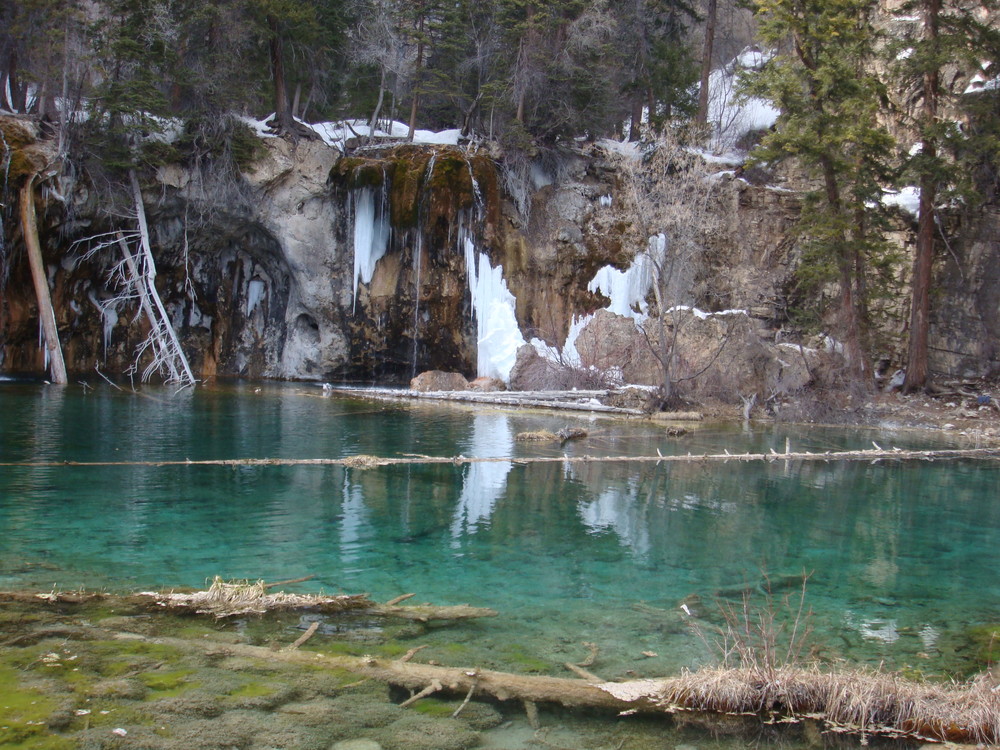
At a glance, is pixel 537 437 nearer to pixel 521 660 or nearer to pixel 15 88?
pixel 521 660

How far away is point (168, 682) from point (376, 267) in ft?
71.7

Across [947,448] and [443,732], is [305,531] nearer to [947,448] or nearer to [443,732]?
[443,732]

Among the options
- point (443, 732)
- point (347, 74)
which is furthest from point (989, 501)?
point (347, 74)

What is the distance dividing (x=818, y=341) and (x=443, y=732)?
20375 mm

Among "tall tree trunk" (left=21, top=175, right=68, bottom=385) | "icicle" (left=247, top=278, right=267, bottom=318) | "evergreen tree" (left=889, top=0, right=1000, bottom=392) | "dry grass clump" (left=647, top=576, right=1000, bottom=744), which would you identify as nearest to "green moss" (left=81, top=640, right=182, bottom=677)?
"dry grass clump" (left=647, top=576, right=1000, bottom=744)

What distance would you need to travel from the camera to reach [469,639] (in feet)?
18.9

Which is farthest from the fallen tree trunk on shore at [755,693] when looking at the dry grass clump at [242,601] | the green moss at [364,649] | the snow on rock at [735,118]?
the snow on rock at [735,118]

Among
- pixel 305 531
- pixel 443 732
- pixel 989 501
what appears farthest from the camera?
pixel 989 501

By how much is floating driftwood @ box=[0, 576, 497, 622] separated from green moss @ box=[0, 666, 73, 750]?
4.53 feet

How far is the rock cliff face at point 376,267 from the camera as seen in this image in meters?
24.4

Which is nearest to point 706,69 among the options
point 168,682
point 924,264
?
point 924,264

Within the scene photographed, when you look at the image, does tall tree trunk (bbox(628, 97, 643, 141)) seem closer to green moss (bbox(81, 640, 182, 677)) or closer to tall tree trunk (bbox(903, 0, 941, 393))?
tall tree trunk (bbox(903, 0, 941, 393))

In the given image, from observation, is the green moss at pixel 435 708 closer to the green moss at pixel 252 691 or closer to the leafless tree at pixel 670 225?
the green moss at pixel 252 691

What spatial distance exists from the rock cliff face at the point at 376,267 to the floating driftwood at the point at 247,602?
1741 cm
